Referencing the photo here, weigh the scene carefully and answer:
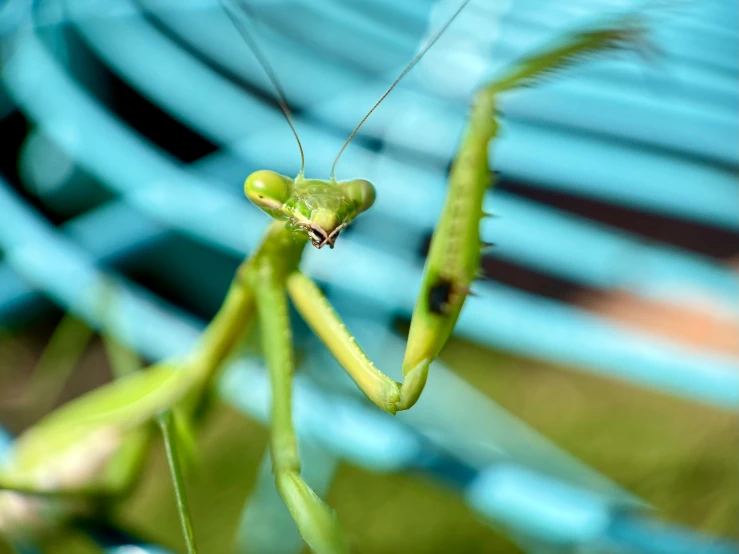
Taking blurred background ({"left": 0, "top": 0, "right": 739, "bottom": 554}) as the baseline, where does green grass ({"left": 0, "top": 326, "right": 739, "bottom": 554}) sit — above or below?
below

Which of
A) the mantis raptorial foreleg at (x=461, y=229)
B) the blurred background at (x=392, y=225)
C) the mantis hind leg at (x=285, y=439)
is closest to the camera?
the mantis raptorial foreleg at (x=461, y=229)

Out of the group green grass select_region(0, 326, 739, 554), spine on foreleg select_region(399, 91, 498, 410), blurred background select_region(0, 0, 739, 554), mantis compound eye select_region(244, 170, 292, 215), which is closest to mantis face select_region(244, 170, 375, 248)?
mantis compound eye select_region(244, 170, 292, 215)

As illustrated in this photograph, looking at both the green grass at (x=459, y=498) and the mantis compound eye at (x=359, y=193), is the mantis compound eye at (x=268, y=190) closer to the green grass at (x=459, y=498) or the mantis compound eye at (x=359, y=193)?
the mantis compound eye at (x=359, y=193)

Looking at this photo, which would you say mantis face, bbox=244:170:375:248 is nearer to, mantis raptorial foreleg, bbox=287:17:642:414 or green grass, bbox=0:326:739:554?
mantis raptorial foreleg, bbox=287:17:642:414

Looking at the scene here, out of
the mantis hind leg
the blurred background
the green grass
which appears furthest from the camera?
the green grass

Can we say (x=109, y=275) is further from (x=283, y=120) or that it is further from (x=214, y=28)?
(x=214, y=28)

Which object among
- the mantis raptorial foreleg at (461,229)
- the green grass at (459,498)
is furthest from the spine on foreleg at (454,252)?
the green grass at (459,498)

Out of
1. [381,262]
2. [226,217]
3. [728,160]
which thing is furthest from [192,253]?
[728,160]

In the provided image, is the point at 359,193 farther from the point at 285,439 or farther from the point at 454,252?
the point at 285,439
